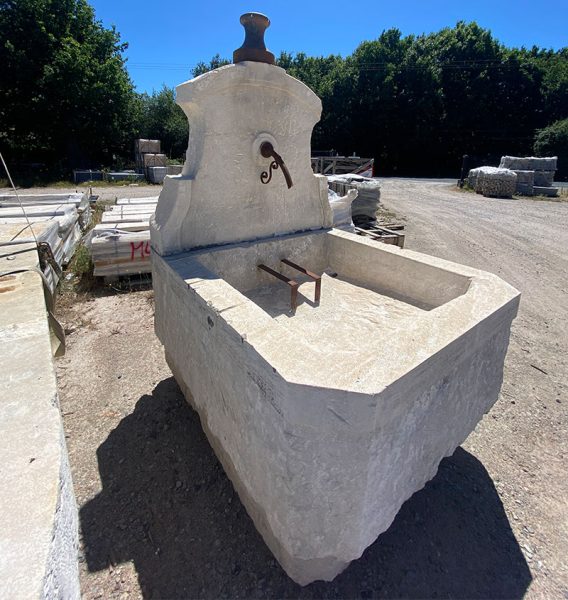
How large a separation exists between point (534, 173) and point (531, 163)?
0.63m

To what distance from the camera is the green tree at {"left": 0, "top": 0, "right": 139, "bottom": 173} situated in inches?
671

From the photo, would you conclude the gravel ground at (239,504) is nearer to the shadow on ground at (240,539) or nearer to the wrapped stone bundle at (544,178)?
the shadow on ground at (240,539)

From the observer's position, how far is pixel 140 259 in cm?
598

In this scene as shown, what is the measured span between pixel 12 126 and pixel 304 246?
22105 millimetres

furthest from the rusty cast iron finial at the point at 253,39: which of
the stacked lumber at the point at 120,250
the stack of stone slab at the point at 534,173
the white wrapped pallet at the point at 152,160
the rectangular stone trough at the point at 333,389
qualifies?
the white wrapped pallet at the point at 152,160

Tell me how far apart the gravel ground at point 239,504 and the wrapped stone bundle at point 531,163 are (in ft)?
54.6

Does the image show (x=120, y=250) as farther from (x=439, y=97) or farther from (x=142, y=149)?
(x=439, y=97)

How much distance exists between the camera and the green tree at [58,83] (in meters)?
17.0

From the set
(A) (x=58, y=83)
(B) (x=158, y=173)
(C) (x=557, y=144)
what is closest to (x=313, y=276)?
(B) (x=158, y=173)

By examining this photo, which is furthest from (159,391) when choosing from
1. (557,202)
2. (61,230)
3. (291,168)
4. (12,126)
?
(12,126)

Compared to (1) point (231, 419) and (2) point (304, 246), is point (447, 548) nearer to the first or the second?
(1) point (231, 419)

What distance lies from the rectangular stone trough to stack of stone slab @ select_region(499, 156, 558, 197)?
1782 cm

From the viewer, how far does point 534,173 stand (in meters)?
17.1

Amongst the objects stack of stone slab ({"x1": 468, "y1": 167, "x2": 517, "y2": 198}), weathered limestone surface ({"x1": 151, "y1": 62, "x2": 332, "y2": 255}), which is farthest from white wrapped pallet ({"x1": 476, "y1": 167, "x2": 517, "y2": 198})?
weathered limestone surface ({"x1": 151, "y1": 62, "x2": 332, "y2": 255})
